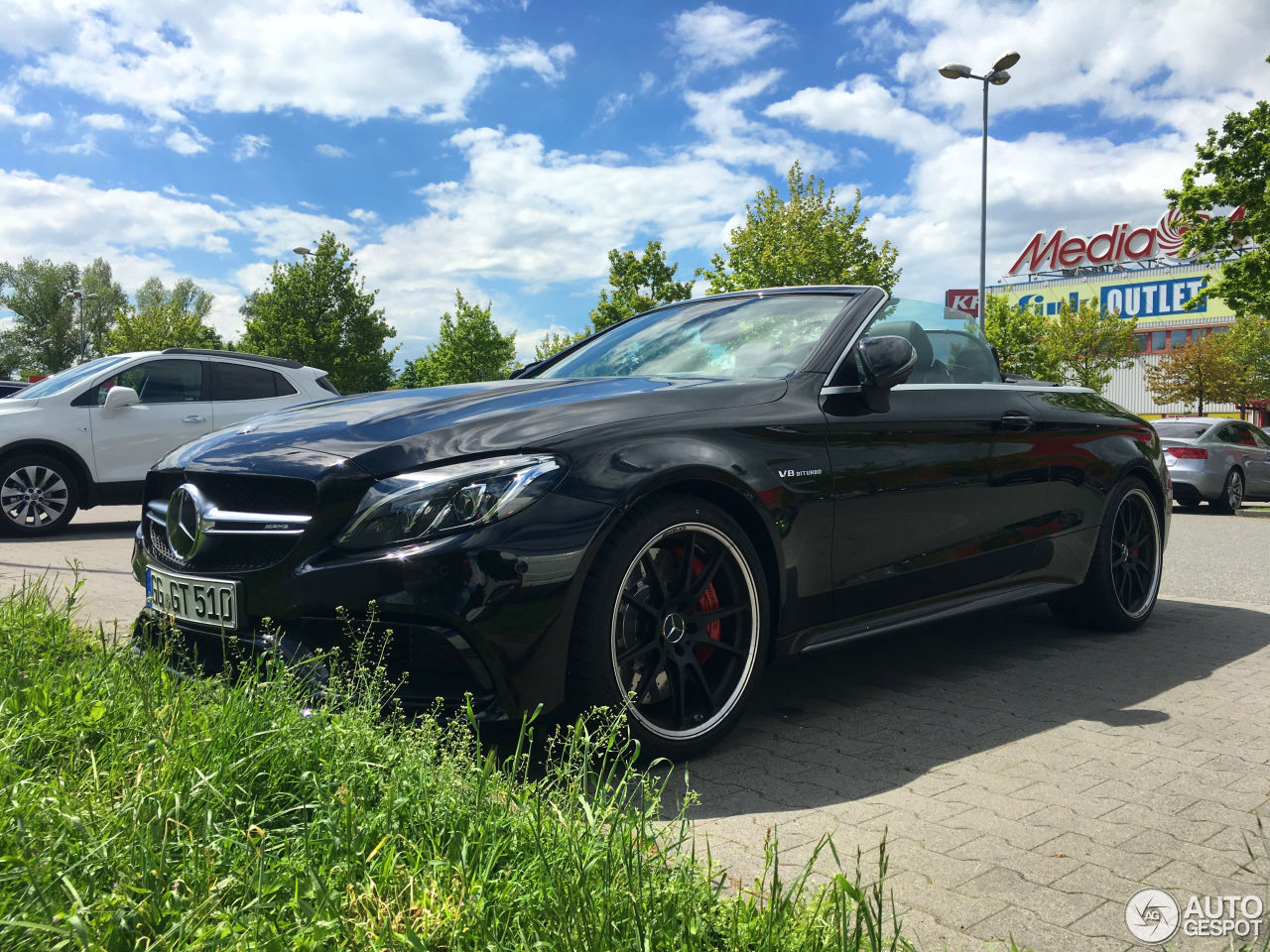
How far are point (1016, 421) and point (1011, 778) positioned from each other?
1.93m

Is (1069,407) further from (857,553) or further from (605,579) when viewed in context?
(605,579)

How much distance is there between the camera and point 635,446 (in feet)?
10.5

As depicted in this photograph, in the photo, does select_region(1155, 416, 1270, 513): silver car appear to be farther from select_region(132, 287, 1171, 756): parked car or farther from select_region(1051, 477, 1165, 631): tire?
select_region(132, 287, 1171, 756): parked car

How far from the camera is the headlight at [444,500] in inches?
115

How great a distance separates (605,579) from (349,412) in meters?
1.13

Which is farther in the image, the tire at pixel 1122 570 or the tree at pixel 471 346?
the tree at pixel 471 346

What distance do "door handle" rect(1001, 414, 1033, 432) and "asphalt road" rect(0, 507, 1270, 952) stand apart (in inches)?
42.2

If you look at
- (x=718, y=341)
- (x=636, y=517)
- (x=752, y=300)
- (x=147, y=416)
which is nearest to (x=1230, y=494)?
(x=752, y=300)

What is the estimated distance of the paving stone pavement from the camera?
250cm

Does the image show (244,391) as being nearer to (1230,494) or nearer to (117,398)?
(117,398)

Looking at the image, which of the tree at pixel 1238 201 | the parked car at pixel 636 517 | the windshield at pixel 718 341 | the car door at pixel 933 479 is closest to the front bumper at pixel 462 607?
the parked car at pixel 636 517

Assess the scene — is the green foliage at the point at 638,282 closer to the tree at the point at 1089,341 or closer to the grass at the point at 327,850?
the tree at the point at 1089,341

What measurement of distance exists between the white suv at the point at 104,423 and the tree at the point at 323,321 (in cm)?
3137

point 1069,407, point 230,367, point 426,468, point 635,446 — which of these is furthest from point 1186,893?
point 230,367
